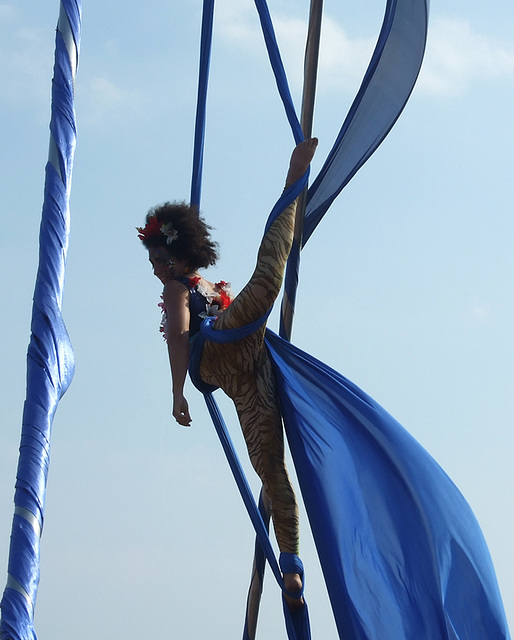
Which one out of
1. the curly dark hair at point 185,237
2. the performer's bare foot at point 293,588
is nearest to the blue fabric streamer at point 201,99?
the curly dark hair at point 185,237

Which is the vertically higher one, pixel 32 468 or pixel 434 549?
pixel 434 549

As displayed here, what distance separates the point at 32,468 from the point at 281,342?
2.07 meters

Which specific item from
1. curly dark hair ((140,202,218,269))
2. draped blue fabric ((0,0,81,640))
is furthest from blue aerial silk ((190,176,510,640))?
draped blue fabric ((0,0,81,640))

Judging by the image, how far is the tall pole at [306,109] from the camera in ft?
15.0

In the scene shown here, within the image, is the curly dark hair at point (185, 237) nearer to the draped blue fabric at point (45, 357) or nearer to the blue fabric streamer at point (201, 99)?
the blue fabric streamer at point (201, 99)

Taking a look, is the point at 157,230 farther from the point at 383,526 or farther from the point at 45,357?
the point at 45,357

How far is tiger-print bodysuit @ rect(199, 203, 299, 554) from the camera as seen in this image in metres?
4.03

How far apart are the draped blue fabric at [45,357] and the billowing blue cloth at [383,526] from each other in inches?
64.2

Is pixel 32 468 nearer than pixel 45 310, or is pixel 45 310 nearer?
pixel 32 468

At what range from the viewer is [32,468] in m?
Result: 2.20

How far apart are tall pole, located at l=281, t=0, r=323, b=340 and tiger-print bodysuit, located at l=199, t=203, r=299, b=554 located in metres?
0.50

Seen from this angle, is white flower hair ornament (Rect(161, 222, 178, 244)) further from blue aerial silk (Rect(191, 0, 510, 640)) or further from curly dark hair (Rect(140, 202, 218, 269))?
blue aerial silk (Rect(191, 0, 510, 640))

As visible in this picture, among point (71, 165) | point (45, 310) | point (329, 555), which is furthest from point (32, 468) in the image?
point (329, 555)

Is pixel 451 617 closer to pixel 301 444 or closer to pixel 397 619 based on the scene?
pixel 397 619
